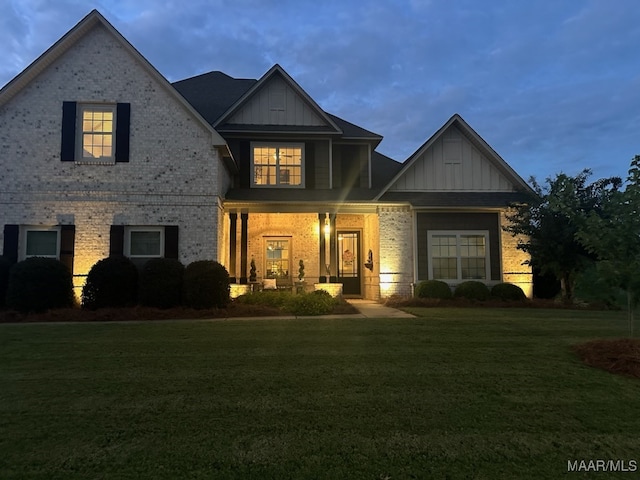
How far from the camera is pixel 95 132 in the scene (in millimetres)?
12281

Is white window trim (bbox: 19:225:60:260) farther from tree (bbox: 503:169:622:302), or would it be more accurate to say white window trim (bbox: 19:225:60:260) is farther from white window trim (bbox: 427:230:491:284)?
tree (bbox: 503:169:622:302)

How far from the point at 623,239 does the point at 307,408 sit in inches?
190

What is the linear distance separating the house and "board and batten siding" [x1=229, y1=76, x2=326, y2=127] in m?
0.04

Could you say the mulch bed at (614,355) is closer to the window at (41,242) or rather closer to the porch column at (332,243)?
the porch column at (332,243)

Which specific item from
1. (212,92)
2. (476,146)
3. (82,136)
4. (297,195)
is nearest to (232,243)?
(297,195)

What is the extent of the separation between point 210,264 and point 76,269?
419cm

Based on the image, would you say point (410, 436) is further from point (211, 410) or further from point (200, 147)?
point (200, 147)

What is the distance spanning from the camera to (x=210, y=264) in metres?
10.9

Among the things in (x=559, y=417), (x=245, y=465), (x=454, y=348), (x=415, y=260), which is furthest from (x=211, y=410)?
(x=415, y=260)

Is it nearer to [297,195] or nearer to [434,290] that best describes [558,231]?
[434,290]

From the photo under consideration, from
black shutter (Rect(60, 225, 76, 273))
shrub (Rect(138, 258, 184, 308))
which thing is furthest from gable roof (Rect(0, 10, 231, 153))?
shrub (Rect(138, 258, 184, 308))

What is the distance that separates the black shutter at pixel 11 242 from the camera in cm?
1157

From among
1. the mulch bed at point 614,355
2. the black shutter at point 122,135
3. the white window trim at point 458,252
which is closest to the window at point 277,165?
the black shutter at point 122,135

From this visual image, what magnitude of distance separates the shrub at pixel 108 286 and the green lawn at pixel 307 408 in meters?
3.45
